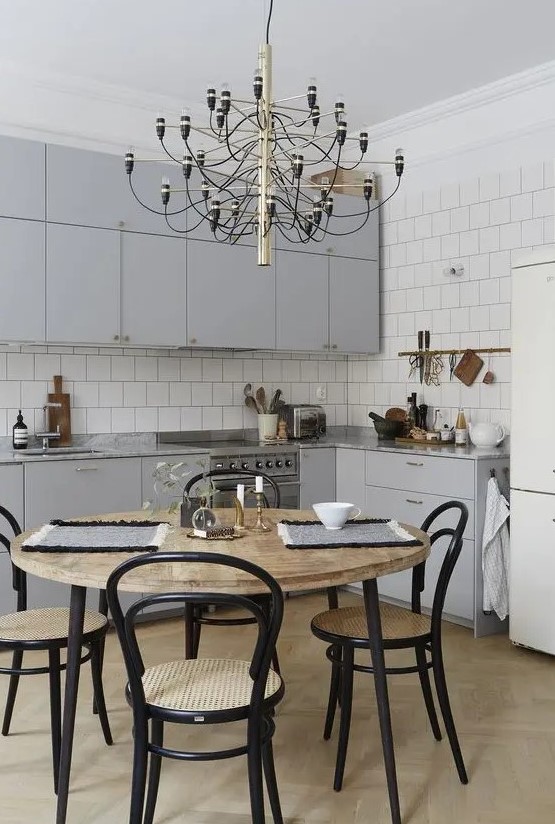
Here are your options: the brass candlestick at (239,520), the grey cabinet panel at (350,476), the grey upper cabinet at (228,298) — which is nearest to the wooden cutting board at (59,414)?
the grey upper cabinet at (228,298)

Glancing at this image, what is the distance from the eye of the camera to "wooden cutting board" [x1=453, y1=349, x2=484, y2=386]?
17.1 feet

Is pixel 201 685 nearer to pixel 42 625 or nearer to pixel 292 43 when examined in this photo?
pixel 42 625

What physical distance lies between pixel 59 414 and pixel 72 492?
0.72 m

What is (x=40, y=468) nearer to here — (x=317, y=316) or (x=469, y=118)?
(x=317, y=316)

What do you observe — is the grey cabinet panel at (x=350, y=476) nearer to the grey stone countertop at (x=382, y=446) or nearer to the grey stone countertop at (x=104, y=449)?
the grey stone countertop at (x=382, y=446)

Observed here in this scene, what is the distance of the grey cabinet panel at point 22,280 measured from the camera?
4.38 m

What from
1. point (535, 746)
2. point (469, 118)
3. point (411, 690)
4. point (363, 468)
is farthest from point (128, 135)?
point (535, 746)

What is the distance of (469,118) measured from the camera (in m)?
5.17

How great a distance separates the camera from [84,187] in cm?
459

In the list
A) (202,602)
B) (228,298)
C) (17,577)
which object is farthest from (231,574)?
(228,298)

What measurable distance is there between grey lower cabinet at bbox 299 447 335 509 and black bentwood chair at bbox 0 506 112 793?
2307 millimetres

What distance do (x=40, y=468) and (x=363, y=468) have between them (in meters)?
1.97

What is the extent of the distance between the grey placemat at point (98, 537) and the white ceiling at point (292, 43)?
8.04ft

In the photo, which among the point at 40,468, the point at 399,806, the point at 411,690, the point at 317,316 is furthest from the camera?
the point at 317,316
